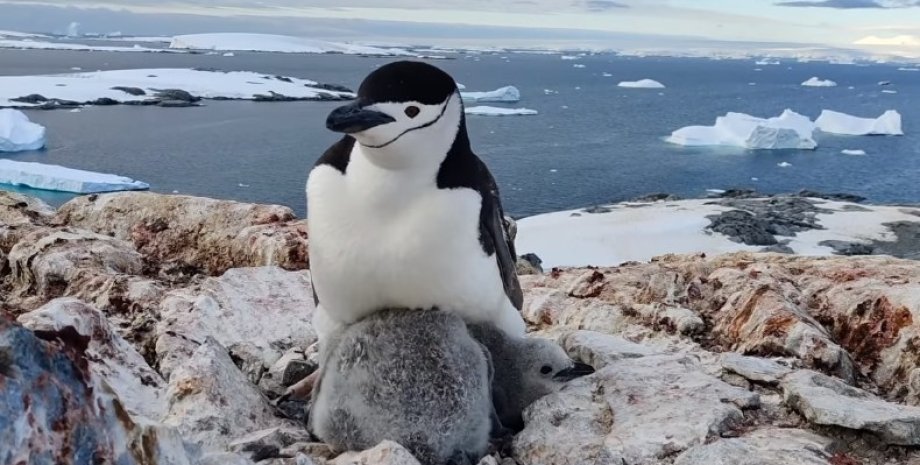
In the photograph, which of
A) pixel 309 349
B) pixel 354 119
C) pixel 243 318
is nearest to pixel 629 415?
pixel 354 119

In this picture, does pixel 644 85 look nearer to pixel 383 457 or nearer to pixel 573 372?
pixel 573 372

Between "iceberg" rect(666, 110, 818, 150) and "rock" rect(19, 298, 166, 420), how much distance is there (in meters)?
47.7

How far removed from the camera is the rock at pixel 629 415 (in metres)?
3.69

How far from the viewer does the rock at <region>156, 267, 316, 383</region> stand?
189 inches

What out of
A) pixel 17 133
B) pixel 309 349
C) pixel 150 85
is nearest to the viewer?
pixel 309 349

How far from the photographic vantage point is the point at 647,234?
23.8 metres

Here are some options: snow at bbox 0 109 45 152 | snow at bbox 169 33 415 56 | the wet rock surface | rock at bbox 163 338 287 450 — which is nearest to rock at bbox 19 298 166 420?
the wet rock surface

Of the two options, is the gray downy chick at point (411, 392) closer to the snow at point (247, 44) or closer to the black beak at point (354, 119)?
the black beak at point (354, 119)

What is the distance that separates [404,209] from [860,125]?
2517 inches

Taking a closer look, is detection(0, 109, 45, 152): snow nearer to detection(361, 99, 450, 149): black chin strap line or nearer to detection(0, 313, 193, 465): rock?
detection(361, 99, 450, 149): black chin strap line

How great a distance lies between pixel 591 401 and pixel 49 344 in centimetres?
258

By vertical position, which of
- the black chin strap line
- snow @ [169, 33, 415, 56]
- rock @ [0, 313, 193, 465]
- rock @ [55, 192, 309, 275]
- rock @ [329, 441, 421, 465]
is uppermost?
the black chin strap line

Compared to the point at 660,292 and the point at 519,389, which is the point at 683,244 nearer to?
the point at 660,292

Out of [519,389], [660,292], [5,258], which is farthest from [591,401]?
[5,258]
